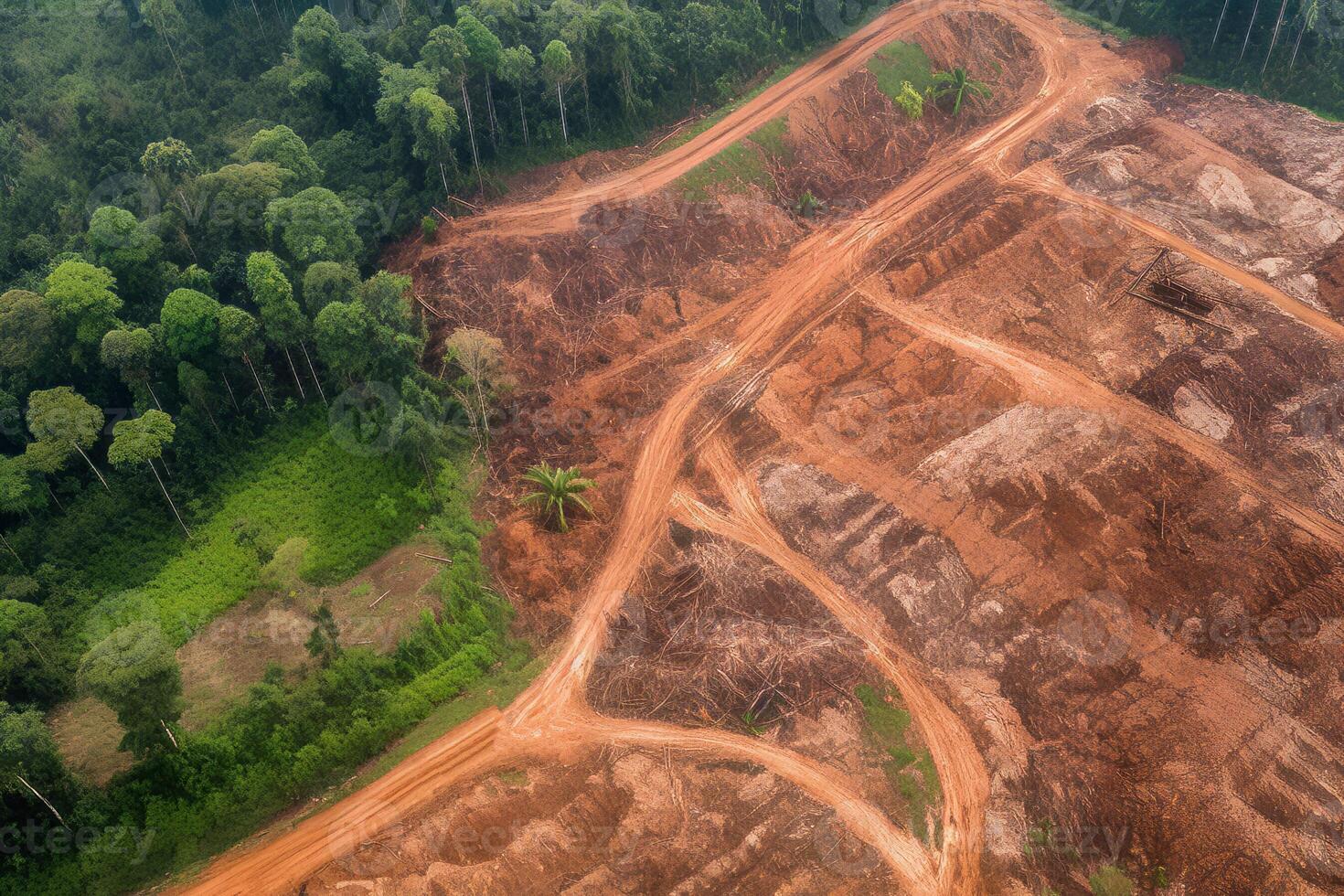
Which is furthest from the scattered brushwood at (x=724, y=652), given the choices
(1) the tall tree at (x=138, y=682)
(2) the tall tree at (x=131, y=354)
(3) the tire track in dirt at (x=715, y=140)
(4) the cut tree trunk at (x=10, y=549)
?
(4) the cut tree trunk at (x=10, y=549)

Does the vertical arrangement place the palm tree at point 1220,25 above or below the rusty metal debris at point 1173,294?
above

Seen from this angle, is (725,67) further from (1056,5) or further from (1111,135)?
(1056,5)

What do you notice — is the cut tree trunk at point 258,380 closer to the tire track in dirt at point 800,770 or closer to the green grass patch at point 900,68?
the tire track in dirt at point 800,770

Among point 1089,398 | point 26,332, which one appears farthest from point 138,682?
point 1089,398

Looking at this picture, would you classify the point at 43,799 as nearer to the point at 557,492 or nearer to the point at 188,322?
the point at 188,322

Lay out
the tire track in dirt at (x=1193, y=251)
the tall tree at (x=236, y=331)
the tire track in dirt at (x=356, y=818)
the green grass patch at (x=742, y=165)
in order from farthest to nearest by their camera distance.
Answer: the green grass patch at (x=742, y=165)
the tire track in dirt at (x=1193, y=251)
the tall tree at (x=236, y=331)
the tire track in dirt at (x=356, y=818)

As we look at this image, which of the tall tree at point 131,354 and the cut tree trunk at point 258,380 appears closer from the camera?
the tall tree at point 131,354

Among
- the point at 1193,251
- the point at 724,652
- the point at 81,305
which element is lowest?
the point at 724,652
